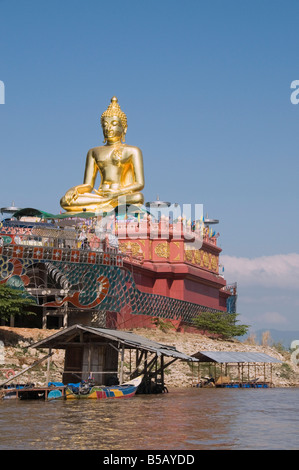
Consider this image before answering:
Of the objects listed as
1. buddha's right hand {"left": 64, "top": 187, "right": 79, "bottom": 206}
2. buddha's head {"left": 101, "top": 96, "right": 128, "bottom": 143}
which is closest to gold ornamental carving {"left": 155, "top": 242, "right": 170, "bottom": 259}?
buddha's right hand {"left": 64, "top": 187, "right": 79, "bottom": 206}

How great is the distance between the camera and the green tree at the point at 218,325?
38469 mm

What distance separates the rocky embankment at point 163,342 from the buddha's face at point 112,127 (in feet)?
36.0

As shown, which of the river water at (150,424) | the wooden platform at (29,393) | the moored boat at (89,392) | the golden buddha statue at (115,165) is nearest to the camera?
the river water at (150,424)

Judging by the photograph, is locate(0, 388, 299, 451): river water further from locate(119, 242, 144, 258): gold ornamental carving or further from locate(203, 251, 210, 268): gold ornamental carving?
locate(203, 251, 210, 268): gold ornamental carving

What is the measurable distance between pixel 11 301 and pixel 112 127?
14.5 m

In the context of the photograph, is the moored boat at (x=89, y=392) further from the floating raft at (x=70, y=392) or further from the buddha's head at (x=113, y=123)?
the buddha's head at (x=113, y=123)

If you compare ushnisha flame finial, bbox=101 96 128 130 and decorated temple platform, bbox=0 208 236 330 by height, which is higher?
ushnisha flame finial, bbox=101 96 128 130

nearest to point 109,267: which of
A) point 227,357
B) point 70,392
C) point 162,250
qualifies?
point 227,357

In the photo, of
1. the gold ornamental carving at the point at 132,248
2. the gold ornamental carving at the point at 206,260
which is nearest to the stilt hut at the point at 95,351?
the gold ornamental carving at the point at 132,248

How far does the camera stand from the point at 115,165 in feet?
131

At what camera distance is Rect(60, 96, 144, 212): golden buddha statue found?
38.5 meters

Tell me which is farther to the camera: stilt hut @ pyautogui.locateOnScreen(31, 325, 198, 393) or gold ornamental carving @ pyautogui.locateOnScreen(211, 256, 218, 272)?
gold ornamental carving @ pyautogui.locateOnScreen(211, 256, 218, 272)

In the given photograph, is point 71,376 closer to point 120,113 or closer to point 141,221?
point 141,221
